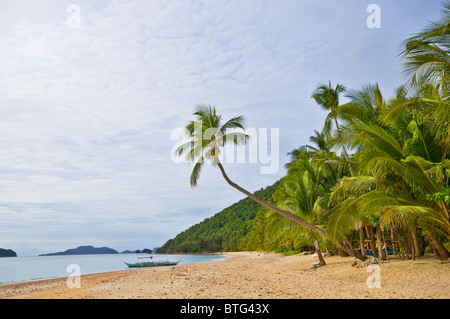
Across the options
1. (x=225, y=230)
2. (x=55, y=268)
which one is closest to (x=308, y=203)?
(x=55, y=268)

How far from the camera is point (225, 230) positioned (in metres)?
95.4

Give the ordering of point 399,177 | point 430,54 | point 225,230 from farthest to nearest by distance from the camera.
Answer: point 225,230 → point 399,177 → point 430,54

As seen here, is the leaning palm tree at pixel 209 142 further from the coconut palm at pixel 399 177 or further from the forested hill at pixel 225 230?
the forested hill at pixel 225 230

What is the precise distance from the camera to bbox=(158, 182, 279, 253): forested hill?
82.0 metres

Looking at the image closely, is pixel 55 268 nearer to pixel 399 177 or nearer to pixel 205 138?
pixel 205 138

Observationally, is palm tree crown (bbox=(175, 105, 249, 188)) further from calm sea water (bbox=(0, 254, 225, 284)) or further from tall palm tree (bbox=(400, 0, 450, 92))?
calm sea water (bbox=(0, 254, 225, 284))

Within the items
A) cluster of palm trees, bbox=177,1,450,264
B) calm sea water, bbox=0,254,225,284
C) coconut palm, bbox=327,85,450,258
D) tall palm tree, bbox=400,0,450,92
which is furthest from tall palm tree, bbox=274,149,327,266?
calm sea water, bbox=0,254,225,284

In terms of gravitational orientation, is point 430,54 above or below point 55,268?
above

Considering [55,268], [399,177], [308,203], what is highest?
[399,177]

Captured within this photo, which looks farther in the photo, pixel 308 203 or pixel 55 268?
pixel 55 268

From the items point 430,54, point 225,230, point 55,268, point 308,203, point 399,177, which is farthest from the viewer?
point 225,230

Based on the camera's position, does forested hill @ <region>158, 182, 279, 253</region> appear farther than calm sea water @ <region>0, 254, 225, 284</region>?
Yes
